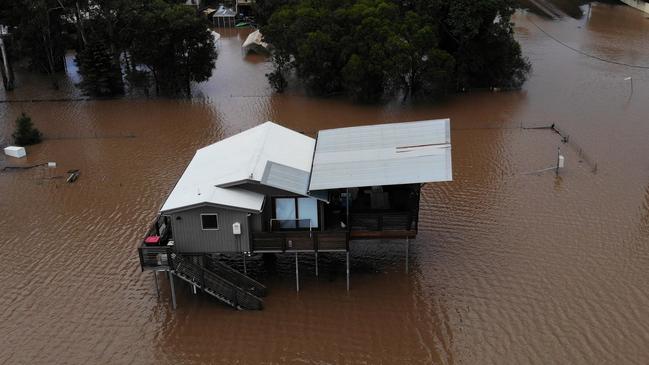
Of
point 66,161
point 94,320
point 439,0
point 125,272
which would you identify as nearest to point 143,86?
point 66,161

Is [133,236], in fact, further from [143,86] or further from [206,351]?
[143,86]

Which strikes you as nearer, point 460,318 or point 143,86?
point 460,318

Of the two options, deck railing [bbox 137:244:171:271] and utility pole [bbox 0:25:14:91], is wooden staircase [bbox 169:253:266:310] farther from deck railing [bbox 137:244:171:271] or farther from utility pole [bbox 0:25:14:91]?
utility pole [bbox 0:25:14:91]

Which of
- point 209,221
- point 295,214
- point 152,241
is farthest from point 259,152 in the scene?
point 152,241

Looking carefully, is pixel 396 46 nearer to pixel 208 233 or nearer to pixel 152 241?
pixel 208 233

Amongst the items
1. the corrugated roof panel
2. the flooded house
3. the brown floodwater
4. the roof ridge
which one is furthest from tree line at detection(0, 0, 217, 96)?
the corrugated roof panel

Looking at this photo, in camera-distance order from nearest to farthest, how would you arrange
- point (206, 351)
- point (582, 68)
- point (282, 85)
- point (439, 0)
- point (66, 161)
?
point (206, 351) < point (66, 161) < point (439, 0) < point (282, 85) < point (582, 68)
